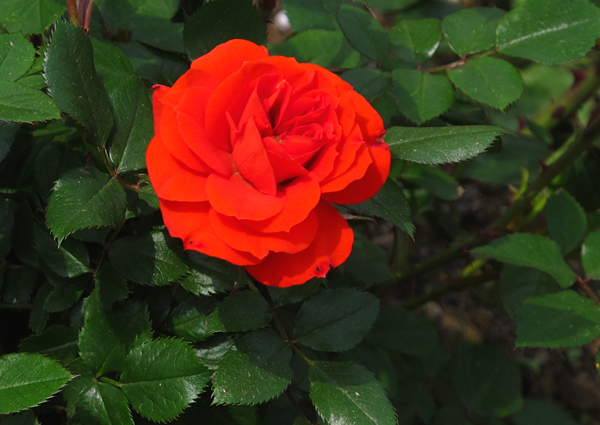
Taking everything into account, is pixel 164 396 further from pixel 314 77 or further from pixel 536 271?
pixel 536 271

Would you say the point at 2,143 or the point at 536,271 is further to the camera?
the point at 536,271

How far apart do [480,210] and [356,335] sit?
65.4 inches

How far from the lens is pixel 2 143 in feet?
2.36

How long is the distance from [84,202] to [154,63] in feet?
1.05

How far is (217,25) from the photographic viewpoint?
74 cm

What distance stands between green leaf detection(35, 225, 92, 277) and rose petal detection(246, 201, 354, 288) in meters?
0.28

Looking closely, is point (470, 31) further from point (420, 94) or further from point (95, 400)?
point (95, 400)

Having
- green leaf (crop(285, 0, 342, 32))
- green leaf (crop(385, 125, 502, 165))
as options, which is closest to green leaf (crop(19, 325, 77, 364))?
green leaf (crop(385, 125, 502, 165))

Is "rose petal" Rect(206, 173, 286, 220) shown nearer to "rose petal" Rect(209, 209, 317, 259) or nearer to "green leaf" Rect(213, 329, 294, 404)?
"rose petal" Rect(209, 209, 317, 259)

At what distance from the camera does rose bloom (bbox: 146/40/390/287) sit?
556 millimetres

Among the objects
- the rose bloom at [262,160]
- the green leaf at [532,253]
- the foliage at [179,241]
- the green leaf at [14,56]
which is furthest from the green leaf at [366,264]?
the green leaf at [14,56]

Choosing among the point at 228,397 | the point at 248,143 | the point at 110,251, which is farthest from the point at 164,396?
the point at 248,143

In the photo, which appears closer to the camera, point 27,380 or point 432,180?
point 27,380

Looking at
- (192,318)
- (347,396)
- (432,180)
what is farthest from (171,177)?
(432,180)
